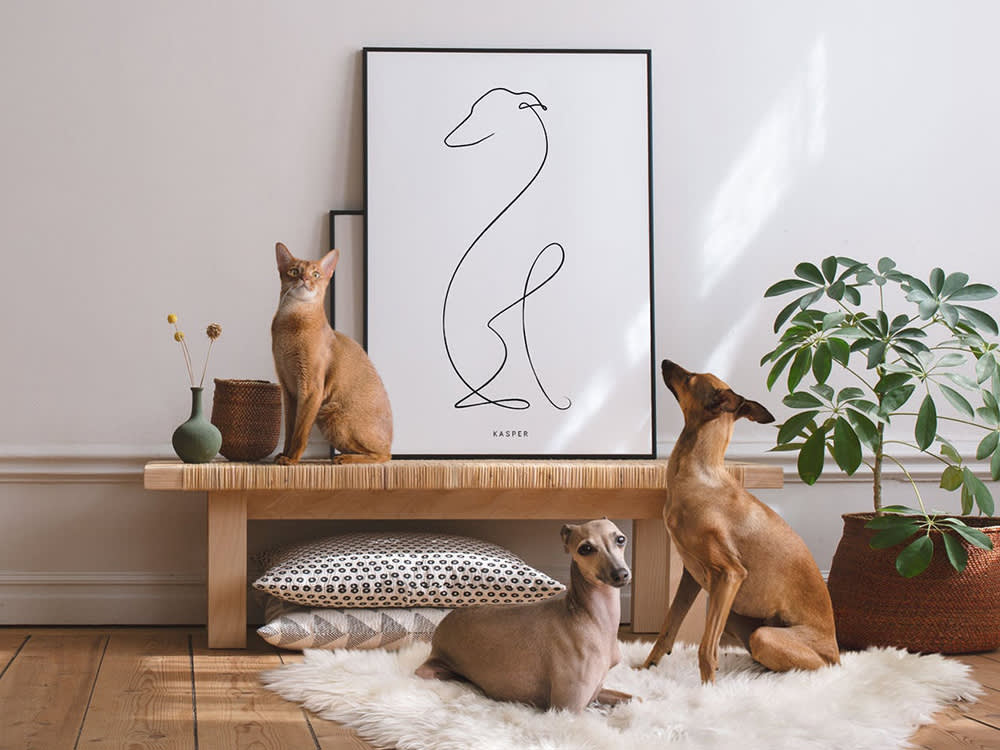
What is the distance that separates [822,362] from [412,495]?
1.08 meters

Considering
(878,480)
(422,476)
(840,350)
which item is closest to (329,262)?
(422,476)

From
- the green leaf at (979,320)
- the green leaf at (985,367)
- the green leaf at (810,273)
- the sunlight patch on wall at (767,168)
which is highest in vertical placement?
the sunlight patch on wall at (767,168)

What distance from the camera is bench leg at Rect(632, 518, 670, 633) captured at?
2674 millimetres

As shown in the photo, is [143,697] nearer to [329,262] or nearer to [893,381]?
[329,262]

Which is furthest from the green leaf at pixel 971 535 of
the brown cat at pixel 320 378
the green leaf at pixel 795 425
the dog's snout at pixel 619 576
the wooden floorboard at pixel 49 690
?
the wooden floorboard at pixel 49 690

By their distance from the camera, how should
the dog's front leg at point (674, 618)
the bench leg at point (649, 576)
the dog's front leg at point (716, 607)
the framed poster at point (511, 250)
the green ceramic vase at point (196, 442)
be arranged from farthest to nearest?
the framed poster at point (511, 250)
the bench leg at point (649, 576)
the green ceramic vase at point (196, 442)
the dog's front leg at point (674, 618)
the dog's front leg at point (716, 607)

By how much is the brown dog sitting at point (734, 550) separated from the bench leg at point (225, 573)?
3.53ft

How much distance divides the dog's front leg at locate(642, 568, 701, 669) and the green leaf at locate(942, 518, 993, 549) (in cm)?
70

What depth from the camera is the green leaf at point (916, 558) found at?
91.0 inches

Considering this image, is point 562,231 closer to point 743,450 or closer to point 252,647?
point 743,450

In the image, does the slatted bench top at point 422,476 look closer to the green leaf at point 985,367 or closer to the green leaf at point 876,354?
the green leaf at point 876,354

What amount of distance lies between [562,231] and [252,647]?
1.40 metres

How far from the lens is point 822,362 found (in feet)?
8.01

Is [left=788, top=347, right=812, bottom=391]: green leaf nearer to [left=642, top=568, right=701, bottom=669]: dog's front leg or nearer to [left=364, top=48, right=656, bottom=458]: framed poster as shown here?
[left=364, top=48, right=656, bottom=458]: framed poster
